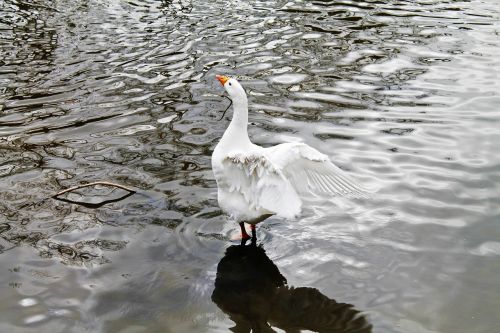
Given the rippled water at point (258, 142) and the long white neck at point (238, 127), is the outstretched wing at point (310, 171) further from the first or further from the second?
the rippled water at point (258, 142)

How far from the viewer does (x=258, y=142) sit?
830cm

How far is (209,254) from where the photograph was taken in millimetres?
5922

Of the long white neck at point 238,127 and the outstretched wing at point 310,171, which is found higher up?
the long white neck at point 238,127

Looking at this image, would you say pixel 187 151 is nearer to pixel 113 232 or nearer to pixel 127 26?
pixel 113 232

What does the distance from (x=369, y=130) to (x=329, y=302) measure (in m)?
3.95

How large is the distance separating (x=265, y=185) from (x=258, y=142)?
3119 mm

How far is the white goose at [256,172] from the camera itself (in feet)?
17.4

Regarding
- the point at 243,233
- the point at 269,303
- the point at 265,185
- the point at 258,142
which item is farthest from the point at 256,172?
the point at 258,142

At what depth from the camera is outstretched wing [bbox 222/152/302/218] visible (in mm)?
5098

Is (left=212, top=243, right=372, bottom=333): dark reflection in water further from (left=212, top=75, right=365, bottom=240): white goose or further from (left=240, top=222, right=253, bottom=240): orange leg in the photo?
(left=212, top=75, right=365, bottom=240): white goose

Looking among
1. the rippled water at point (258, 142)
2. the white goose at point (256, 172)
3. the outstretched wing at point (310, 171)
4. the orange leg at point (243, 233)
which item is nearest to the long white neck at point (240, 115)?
the white goose at point (256, 172)

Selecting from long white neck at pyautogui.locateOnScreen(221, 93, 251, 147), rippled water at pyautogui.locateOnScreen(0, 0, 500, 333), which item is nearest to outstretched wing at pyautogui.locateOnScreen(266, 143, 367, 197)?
long white neck at pyautogui.locateOnScreen(221, 93, 251, 147)

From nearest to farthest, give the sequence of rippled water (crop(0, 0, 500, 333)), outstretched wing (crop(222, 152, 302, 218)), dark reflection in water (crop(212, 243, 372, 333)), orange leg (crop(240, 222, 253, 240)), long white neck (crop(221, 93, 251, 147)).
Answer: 1. dark reflection in water (crop(212, 243, 372, 333))
2. outstretched wing (crop(222, 152, 302, 218))
3. rippled water (crop(0, 0, 500, 333))
4. long white neck (crop(221, 93, 251, 147))
5. orange leg (crop(240, 222, 253, 240))

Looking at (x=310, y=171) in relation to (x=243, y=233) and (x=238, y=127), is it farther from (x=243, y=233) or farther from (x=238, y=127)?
(x=243, y=233)
